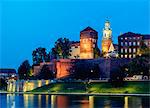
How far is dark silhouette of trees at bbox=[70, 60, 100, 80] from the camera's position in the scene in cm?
7875

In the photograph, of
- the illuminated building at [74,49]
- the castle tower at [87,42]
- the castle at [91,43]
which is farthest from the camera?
the illuminated building at [74,49]

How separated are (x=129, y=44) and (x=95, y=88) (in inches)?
963

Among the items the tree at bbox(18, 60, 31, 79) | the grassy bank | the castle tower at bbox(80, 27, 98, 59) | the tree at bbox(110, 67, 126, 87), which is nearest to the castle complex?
the castle tower at bbox(80, 27, 98, 59)

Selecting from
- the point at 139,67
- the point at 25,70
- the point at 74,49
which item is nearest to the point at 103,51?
the point at 74,49

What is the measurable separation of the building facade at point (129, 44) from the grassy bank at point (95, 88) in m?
19.8

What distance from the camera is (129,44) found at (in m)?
94.2

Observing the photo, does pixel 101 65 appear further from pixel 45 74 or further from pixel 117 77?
pixel 117 77

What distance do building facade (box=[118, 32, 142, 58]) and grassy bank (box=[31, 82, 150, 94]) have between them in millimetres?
19774

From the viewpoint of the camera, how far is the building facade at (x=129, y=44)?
305 feet

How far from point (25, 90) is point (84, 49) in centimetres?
2024

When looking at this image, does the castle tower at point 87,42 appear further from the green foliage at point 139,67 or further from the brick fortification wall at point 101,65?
the green foliage at point 139,67

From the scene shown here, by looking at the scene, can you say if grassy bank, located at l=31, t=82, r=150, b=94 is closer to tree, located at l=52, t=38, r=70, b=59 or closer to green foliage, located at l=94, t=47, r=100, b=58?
tree, located at l=52, t=38, r=70, b=59

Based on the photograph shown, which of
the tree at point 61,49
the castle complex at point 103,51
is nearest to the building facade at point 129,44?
the castle complex at point 103,51

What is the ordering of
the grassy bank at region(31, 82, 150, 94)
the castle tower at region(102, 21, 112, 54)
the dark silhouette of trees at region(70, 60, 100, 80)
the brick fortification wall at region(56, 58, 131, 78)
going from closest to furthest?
the grassy bank at region(31, 82, 150, 94)
the dark silhouette of trees at region(70, 60, 100, 80)
the brick fortification wall at region(56, 58, 131, 78)
the castle tower at region(102, 21, 112, 54)
